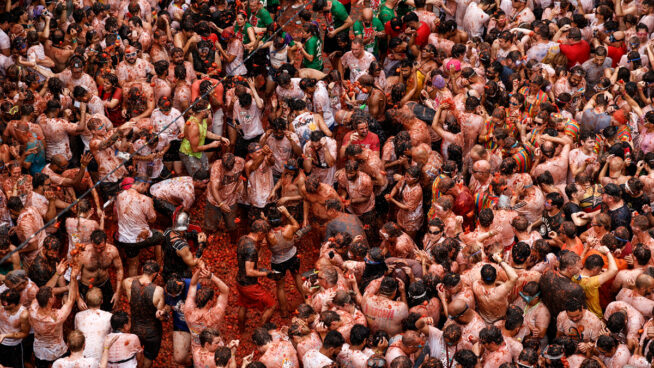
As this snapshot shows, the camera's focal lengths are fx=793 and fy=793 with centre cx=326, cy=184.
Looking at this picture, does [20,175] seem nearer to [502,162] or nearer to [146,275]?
[146,275]

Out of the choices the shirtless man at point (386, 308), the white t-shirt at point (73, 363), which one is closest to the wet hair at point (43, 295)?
the white t-shirt at point (73, 363)

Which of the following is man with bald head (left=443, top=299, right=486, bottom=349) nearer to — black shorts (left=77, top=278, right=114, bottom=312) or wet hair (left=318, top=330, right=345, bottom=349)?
wet hair (left=318, top=330, right=345, bottom=349)

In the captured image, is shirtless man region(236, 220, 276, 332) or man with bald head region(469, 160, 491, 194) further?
man with bald head region(469, 160, 491, 194)

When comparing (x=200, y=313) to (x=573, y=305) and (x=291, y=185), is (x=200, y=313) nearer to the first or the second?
(x=291, y=185)

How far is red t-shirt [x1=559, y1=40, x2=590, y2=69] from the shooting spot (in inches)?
505

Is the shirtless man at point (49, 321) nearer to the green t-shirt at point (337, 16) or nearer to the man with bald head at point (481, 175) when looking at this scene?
the man with bald head at point (481, 175)

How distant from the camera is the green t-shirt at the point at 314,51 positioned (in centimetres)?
1296

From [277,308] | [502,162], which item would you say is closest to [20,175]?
[277,308]

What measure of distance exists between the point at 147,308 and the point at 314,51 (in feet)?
19.0

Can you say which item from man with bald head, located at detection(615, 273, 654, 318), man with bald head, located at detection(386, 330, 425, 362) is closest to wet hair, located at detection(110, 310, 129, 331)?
man with bald head, located at detection(386, 330, 425, 362)

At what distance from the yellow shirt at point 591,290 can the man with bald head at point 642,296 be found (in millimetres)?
329

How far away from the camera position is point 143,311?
8797 millimetres

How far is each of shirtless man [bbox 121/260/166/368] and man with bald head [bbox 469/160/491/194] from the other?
4197 millimetres

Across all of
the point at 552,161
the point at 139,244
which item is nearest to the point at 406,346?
the point at 552,161
